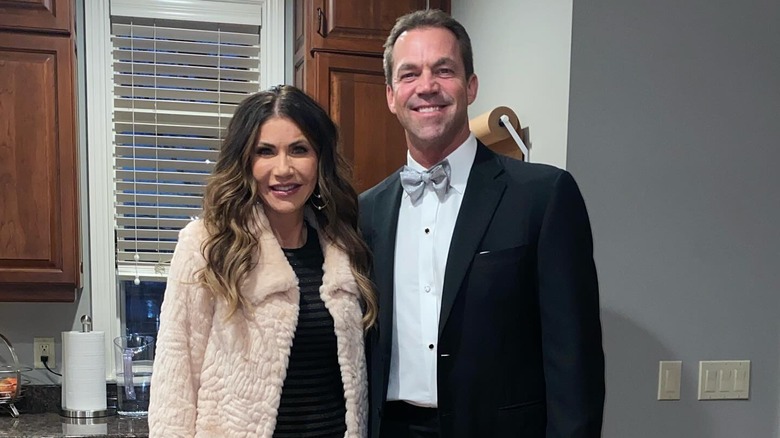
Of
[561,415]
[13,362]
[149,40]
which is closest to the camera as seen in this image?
[561,415]

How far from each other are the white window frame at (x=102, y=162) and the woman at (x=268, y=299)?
1.44 meters

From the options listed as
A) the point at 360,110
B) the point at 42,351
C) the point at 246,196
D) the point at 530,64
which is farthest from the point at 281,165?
the point at 42,351

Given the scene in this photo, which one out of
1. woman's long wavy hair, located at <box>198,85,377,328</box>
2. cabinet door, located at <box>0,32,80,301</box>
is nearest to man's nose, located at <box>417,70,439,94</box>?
woman's long wavy hair, located at <box>198,85,377,328</box>

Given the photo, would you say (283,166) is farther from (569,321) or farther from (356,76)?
(356,76)

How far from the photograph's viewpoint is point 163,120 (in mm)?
2723

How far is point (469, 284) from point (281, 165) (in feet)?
1.61

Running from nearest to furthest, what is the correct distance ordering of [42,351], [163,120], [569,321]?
1. [569,321]
2. [42,351]
3. [163,120]

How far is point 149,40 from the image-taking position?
2705 mm

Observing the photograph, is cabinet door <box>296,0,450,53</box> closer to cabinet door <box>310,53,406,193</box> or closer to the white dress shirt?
cabinet door <box>310,53,406,193</box>

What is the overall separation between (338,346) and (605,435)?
0.84 meters

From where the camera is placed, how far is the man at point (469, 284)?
1296 mm

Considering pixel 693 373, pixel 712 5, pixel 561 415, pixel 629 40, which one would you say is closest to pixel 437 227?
pixel 561 415

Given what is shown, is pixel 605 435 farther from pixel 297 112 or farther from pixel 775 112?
pixel 297 112

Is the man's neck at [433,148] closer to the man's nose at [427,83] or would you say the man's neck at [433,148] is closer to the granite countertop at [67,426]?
the man's nose at [427,83]
